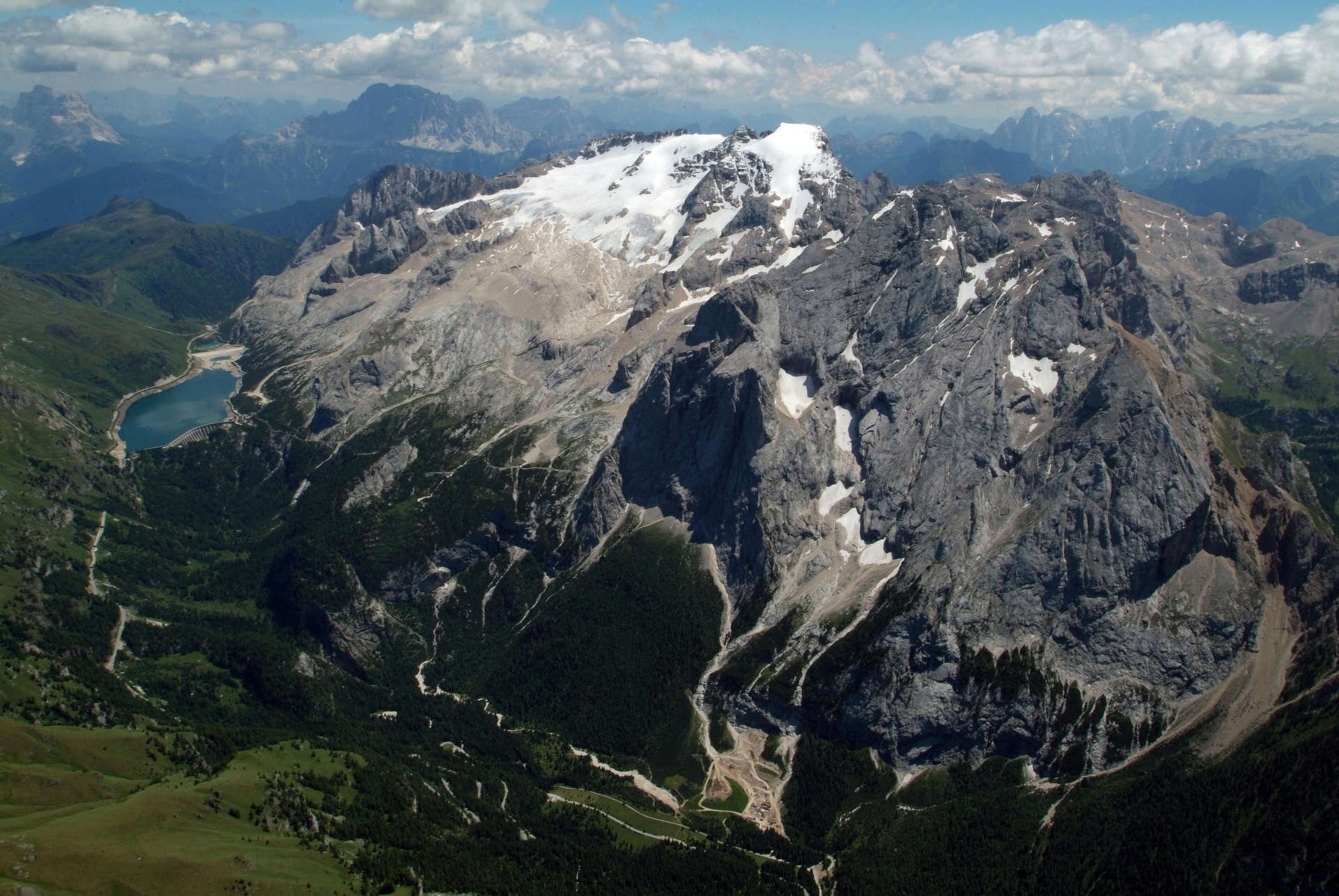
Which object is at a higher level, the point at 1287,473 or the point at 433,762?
the point at 1287,473

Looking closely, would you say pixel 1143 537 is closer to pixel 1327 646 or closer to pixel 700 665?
pixel 1327 646

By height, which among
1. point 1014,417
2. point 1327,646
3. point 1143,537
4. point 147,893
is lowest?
point 147,893

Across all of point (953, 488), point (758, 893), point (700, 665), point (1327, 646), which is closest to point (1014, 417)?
point (953, 488)

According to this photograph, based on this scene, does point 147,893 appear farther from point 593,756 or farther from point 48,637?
→ point 48,637

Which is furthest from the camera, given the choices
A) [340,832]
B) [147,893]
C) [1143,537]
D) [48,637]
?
[48,637]

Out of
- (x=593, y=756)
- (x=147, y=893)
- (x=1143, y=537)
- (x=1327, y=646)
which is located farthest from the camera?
(x=593, y=756)

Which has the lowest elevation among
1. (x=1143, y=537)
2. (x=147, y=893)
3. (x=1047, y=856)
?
(x=1047, y=856)

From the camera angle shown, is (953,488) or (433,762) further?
(953,488)

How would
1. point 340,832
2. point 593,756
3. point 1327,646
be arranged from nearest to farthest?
point 340,832 < point 1327,646 < point 593,756

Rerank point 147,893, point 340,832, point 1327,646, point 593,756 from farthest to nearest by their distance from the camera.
Answer: point 593,756
point 1327,646
point 340,832
point 147,893

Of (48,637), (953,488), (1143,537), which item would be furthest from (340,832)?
(1143,537)
